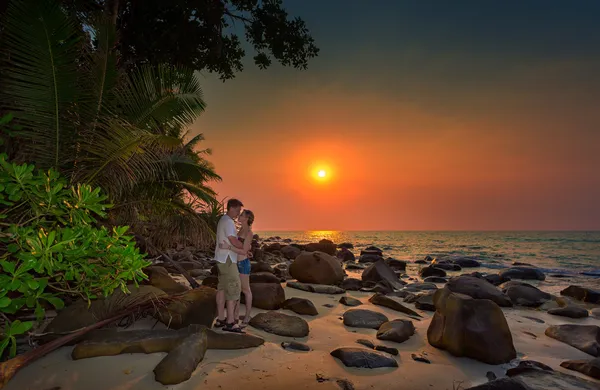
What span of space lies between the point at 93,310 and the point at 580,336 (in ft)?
28.1

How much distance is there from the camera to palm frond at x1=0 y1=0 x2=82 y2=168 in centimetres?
526

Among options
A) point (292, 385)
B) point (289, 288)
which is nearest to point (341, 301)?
point (289, 288)

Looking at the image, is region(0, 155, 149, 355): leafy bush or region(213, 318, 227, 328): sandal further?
region(213, 318, 227, 328): sandal

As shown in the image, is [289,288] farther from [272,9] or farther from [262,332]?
[272,9]

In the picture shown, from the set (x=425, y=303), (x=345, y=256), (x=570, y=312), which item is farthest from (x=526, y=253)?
(x=425, y=303)

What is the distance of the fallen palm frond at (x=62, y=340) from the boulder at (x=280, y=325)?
1.44m

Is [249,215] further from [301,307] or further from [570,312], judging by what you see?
[570,312]

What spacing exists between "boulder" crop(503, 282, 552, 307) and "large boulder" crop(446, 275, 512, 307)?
703mm

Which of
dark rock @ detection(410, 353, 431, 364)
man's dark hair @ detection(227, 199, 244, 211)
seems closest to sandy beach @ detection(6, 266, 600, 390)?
dark rock @ detection(410, 353, 431, 364)

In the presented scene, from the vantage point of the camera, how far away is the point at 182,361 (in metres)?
4.08

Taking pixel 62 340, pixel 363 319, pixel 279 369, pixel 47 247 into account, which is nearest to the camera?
pixel 47 247

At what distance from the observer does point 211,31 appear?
41.7 feet

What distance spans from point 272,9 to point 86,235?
13167 mm

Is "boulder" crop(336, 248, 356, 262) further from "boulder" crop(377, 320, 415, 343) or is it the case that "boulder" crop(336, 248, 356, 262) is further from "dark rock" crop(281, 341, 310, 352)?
"dark rock" crop(281, 341, 310, 352)
